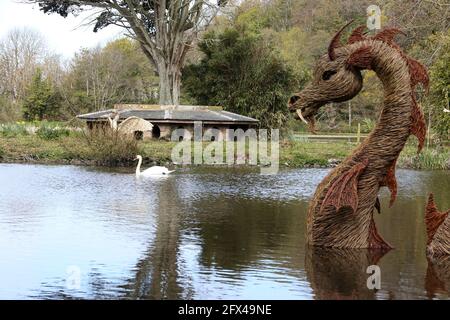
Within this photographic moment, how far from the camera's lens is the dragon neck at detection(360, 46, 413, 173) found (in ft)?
24.1

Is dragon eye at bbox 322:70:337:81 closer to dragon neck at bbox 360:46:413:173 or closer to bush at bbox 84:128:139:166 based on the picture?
dragon neck at bbox 360:46:413:173

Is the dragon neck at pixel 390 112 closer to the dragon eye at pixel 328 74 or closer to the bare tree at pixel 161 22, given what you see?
the dragon eye at pixel 328 74

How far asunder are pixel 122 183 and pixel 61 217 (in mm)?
5324

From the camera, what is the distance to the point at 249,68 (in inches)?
1497

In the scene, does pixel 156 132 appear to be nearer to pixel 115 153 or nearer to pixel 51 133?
pixel 51 133

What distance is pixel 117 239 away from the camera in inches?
335

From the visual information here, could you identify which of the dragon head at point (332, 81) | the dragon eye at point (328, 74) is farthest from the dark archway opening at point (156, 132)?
the dragon eye at point (328, 74)

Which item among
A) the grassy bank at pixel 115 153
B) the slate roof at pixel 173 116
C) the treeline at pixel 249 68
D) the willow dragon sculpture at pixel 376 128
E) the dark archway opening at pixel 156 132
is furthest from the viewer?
the dark archway opening at pixel 156 132

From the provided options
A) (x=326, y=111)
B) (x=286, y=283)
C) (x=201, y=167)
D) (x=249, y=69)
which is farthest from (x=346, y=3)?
(x=286, y=283)

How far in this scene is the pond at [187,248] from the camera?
241 inches

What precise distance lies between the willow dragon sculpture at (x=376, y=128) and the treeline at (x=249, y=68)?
15271 mm

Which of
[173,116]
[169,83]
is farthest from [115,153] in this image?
[169,83]

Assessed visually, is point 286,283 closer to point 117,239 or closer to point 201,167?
point 117,239

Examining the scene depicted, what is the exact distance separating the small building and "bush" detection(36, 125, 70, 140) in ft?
6.31
